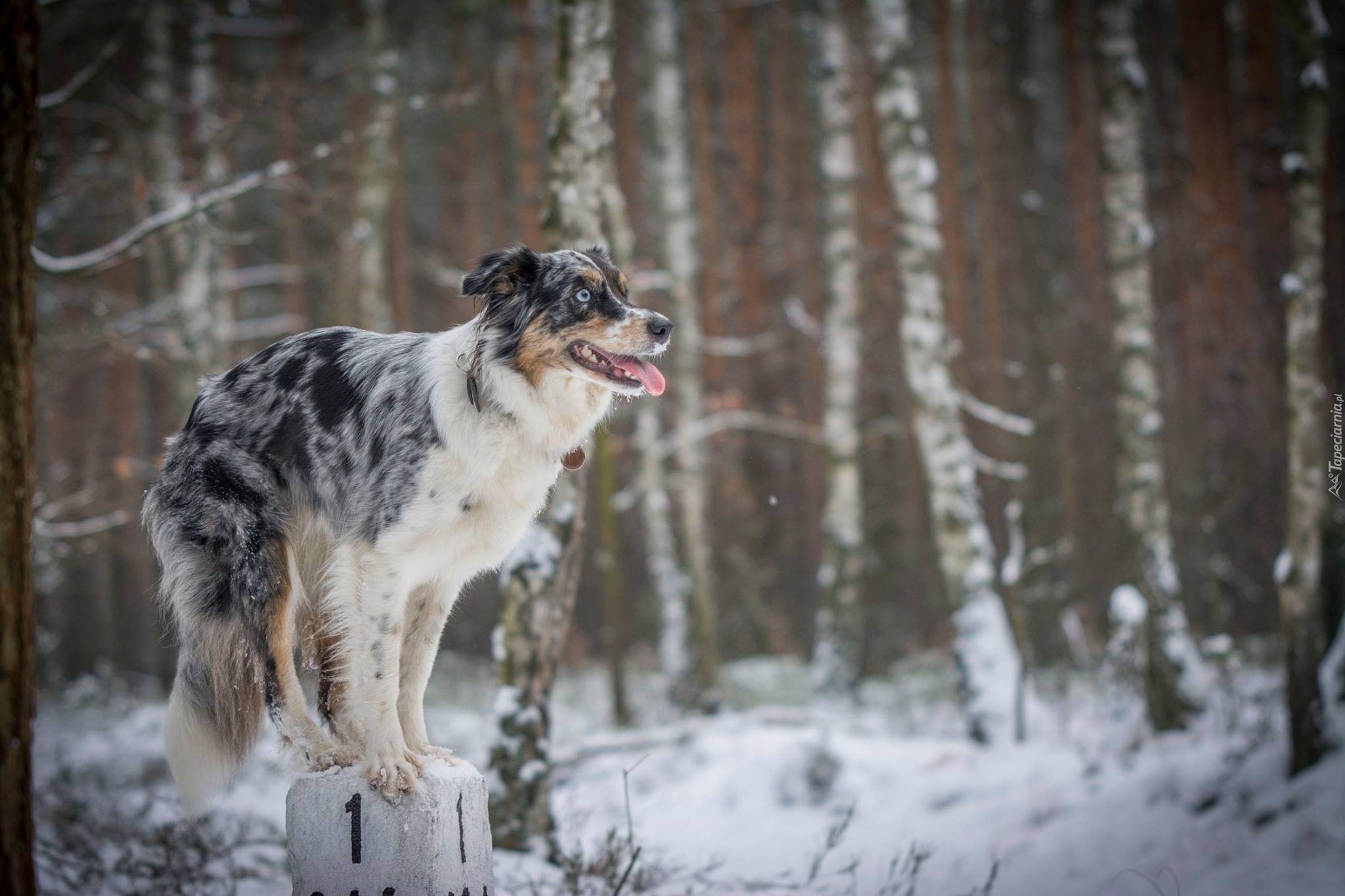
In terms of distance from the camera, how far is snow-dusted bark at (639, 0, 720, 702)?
509 inches

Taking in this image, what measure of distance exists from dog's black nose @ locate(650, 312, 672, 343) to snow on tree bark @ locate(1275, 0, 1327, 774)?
4.77 metres

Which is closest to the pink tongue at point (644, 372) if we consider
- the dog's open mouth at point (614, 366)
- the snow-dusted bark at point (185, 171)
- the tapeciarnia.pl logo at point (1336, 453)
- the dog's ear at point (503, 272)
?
the dog's open mouth at point (614, 366)

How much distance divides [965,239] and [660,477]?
9.76 meters

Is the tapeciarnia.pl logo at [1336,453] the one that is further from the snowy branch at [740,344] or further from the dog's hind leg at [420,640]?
the snowy branch at [740,344]

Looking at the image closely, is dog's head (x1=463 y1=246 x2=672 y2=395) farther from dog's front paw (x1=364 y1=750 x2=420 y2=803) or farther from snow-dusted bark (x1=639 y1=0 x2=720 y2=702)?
snow-dusted bark (x1=639 y1=0 x2=720 y2=702)

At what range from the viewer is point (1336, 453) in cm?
688

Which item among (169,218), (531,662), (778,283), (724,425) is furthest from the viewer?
(778,283)

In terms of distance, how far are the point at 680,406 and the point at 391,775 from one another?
400 inches

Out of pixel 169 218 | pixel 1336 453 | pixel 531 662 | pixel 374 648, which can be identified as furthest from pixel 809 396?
pixel 374 648

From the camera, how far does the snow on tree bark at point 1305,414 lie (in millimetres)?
6289

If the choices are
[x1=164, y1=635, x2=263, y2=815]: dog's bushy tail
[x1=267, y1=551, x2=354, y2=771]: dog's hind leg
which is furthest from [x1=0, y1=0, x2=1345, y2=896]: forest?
[x1=267, y1=551, x2=354, y2=771]: dog's hind leg

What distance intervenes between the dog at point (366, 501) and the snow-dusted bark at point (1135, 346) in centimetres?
682

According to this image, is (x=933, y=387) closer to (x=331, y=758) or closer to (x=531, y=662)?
(x=531, y=662)

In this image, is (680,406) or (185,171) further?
(185,171)
